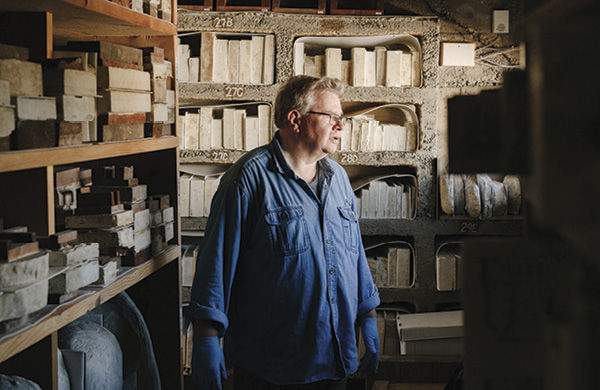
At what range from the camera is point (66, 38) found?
2.66 m

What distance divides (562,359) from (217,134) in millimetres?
3625

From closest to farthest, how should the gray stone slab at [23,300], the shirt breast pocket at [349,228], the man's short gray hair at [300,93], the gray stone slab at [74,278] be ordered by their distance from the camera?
1. the gray stone slab at [23,300]
2. the gray stone slab at [74,278]
3. the shirt breast pocket at [349,228]
4. the man's short gray hair at [300,93]

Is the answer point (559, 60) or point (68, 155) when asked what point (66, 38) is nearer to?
point (68, 155)

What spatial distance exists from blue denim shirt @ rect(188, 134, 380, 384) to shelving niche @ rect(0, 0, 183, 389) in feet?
1.06

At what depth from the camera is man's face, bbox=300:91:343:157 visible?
109 inches

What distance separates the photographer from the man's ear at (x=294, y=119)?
9.23 feet

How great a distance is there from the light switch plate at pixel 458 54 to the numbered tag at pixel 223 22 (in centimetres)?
143

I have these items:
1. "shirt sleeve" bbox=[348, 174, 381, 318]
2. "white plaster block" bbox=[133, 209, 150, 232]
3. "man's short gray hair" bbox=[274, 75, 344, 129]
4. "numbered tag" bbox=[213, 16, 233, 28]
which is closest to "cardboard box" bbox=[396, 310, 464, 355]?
"shirt sleeve" bbox=[348, 174, 381, 318]

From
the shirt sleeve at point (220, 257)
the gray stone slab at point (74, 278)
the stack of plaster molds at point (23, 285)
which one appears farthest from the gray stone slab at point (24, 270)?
the shirt sleeve at point (220, 257)

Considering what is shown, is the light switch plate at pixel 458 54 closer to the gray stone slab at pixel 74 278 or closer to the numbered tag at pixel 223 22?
the numbered tag at pixel 223 22

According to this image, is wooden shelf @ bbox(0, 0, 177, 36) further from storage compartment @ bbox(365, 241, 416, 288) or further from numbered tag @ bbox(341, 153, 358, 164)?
storage compartment @ bbox(365, 241, 416, 288)

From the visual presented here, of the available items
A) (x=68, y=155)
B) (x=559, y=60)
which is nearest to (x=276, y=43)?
(x=68, y=155)

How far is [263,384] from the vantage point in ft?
8.38

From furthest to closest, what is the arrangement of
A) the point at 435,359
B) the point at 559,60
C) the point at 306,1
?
the point at 306,1 < the point at 435,359 < the point at 559,60
